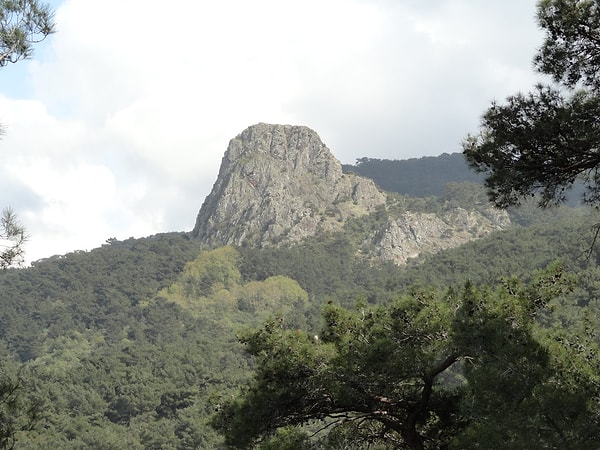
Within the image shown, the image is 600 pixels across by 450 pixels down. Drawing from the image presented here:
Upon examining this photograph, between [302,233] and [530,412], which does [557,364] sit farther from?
[302,233]

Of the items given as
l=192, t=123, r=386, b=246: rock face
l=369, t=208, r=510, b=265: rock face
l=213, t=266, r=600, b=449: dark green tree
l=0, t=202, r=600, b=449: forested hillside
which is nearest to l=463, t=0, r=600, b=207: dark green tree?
l=213, t=266, r=600, b=449: dark green tree

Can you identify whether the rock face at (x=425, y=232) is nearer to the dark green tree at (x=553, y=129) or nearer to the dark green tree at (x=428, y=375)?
the dark green tree at (x=428, y=375)

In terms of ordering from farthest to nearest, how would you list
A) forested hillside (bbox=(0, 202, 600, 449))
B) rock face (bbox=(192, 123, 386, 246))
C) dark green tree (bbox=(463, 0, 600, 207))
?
rock face (bbox=(192, 123, 386, 246)), forested hillside (bbox=(0, 202, 600, 449)), dark green tree (bbox=(463, 0, 600, 207))

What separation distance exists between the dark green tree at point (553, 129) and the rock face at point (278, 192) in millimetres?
115409

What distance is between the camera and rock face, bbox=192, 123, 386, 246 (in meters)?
127

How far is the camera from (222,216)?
132m

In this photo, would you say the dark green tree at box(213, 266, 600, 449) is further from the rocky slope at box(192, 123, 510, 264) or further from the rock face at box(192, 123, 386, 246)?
the rock face at box(192, 123, 386, 246)

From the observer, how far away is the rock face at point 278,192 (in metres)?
127

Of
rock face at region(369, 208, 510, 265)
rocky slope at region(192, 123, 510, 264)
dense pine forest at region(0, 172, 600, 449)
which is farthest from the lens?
rocky slope at region(192, 123, 510, 264)

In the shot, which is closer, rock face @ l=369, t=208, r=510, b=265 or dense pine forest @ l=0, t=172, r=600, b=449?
dense pine forest @ l=0, t=172, r=600, b=449

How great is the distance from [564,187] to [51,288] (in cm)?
11622

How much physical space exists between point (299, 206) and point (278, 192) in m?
4.72

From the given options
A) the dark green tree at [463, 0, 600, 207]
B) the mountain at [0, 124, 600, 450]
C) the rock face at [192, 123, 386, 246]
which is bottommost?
the dark green tree at [463, 0, 600, 207]

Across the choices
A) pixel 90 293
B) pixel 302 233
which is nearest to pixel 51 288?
pixel 90 293
